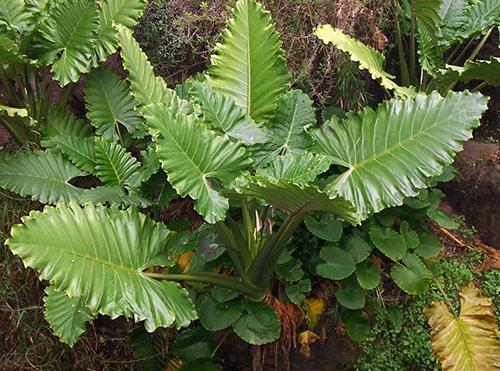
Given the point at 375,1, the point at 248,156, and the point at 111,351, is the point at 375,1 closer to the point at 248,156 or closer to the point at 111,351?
the point at 248,156

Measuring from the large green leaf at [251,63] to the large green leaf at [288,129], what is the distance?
2.1 inches

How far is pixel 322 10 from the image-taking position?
9.29 ft

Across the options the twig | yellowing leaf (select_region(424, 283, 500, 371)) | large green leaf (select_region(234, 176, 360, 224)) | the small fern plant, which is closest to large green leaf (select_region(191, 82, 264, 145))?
the small fern plant

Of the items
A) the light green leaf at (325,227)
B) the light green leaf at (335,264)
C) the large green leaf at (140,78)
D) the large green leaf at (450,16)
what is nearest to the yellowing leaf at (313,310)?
the light green leaf at (335,264)

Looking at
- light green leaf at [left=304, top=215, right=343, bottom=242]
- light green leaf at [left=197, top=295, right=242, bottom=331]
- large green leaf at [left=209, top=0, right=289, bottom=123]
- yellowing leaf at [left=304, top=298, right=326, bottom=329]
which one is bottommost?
light green leaf at [left=197, top=295, right=242, bottom=331]

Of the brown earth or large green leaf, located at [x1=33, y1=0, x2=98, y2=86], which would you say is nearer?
large green leaf, located at [x1=33, y1=0, x2=98, y2=86]

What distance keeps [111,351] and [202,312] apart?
82 centimetres

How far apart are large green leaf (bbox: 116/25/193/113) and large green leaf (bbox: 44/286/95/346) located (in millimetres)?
873

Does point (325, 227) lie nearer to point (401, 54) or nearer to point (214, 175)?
point (214, 175)

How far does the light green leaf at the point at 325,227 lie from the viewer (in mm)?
2410

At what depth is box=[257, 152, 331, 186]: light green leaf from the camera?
1935 mm

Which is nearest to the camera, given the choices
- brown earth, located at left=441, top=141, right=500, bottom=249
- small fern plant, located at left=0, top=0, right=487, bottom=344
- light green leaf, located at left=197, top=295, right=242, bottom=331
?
small fern plant, located at left=0, top=0, right=487, bottom=344

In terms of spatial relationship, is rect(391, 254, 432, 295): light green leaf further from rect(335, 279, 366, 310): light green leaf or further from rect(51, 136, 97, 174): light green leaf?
rect(51, 136, 97, 174): light green leaf

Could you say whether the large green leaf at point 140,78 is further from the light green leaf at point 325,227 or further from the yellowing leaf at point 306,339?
the yellowing leaf at point 306,339
